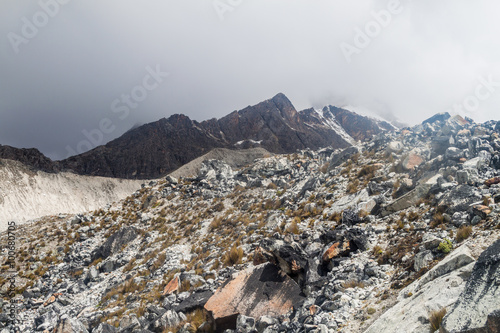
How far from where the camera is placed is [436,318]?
371 cm

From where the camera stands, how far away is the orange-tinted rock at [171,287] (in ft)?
33.2

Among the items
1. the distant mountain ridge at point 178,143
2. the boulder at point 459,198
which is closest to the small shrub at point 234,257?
the boulder at point 459,198

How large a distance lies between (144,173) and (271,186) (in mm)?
110445

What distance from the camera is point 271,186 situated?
22.3m

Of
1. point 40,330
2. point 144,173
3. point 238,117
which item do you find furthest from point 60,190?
point 238,117

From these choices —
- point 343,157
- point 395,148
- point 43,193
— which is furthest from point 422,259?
point 43,193

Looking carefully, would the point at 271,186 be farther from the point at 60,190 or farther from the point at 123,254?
the point at 60,190

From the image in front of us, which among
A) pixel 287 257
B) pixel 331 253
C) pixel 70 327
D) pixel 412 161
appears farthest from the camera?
Answer: pixel 412 161

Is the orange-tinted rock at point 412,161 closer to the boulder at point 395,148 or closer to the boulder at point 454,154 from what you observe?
the boulder at point 454,154

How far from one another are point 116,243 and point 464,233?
19960 mm

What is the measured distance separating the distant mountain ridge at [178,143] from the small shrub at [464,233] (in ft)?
329

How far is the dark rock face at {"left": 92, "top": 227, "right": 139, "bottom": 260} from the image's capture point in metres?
17.3

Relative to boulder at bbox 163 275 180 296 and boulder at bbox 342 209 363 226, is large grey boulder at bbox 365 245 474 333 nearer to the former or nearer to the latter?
boulder at bbox 342 209 363 226

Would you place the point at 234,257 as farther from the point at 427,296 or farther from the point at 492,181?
the point at 492,181
